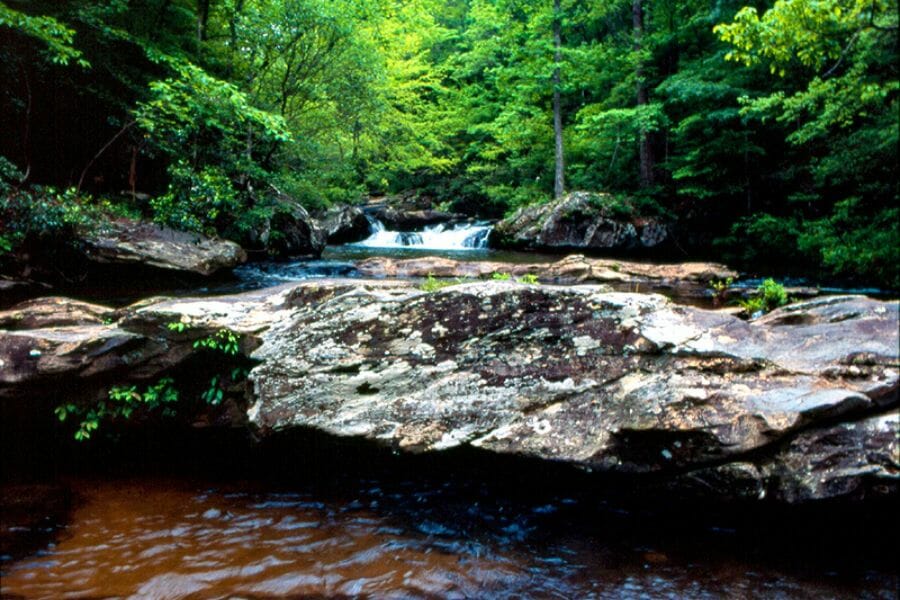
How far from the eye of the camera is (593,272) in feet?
38.8

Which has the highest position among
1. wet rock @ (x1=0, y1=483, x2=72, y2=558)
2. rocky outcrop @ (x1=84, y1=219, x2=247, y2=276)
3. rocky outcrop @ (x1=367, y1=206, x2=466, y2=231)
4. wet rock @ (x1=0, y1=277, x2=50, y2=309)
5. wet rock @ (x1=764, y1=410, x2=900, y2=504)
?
rocky outcrop @ (x1=367, y1=206, x2=466, y2=231)

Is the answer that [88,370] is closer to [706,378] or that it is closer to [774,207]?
[706,378]

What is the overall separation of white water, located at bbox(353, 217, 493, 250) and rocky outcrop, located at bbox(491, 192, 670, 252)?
3355 millimetres

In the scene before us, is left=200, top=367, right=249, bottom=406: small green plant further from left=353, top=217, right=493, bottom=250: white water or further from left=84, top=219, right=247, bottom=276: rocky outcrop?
left=353, top=217, right=493, bottom=250: white water

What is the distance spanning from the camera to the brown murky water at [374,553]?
2910 millimetres

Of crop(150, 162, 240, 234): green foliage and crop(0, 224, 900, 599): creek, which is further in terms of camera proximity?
crop(150, 162, 240, 234): green foliage

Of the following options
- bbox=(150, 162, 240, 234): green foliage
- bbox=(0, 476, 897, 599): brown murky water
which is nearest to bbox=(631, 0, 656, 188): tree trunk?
bbox=(150, 162, 240, 234): green foliage

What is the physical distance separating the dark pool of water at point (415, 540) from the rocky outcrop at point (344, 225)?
1782cm

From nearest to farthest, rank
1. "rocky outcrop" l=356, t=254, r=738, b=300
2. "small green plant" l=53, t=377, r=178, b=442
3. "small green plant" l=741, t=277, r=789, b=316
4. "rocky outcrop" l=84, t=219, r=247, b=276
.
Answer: "small green plant" l=53, t=377, r=178, b=442 < "small green plant" l=741, t=277, r=789, b=316 < "rocky outcrop" l=84, t=219, r=247, b=276 < "rocky outcrop" l=356, t=254, r=738, b=300

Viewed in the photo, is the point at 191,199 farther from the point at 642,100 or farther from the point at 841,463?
the point at 642,100

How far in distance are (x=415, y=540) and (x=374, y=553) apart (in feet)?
1.02

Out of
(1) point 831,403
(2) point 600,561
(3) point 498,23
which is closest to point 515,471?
(2) point 600,561

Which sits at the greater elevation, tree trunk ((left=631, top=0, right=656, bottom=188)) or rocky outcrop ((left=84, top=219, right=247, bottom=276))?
tree trunk ((left=631, top=0, right=656, bottom=188))

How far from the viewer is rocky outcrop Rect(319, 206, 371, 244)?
847 inches
